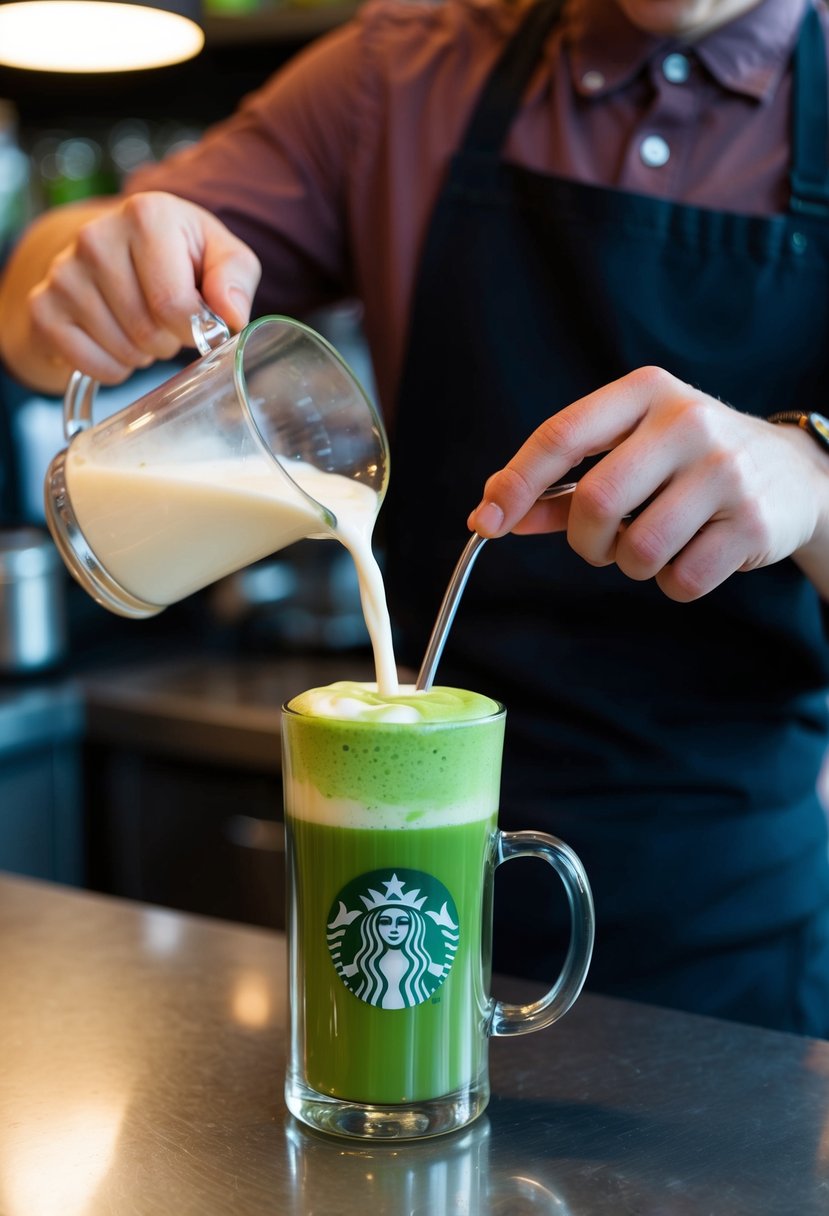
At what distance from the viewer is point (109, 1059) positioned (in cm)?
94

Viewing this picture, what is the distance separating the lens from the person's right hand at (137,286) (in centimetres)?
104

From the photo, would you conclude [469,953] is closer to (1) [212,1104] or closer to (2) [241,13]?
(1) [212,1104]

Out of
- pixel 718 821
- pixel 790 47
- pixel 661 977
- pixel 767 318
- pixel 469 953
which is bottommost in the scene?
pixel 661 977

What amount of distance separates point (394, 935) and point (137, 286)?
54 centimetres

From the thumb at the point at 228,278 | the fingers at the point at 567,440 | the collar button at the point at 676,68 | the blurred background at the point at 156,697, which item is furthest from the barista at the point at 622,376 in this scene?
the blurred background at the point at 156,697

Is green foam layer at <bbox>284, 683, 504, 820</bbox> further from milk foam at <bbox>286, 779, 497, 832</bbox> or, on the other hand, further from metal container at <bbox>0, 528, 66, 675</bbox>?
metal container at <bbox>0, 528, 66, 675</bbox>

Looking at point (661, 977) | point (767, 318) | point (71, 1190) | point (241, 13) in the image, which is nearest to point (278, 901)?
point (661, 977)

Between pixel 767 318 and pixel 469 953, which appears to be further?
pixel 767 318

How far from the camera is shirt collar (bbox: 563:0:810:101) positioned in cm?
130

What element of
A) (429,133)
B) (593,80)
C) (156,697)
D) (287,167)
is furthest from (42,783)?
(593,80)

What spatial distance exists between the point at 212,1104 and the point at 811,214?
0.89 meters

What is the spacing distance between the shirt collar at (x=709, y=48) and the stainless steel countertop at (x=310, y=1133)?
0.84 metres

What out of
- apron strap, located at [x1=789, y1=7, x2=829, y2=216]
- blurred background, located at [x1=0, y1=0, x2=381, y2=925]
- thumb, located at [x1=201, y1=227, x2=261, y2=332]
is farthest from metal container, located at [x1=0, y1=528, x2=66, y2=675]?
apron strap, located at [x1=789, y1=7, x2=829, y2=216]

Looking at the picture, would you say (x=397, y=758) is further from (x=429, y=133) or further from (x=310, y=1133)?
(x=429, y=133)
